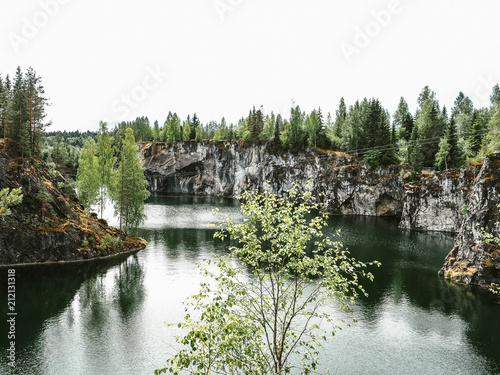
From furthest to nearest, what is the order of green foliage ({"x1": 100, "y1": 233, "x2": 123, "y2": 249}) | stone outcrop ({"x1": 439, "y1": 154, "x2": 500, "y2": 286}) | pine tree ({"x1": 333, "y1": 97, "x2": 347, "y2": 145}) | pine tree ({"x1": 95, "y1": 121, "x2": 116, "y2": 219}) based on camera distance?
pine tree ({"x1": 333, "y1": 97, "x2": 347, "y2": 145}) → pine tree ({"x1": 95, "y1": 121, "x2": 116, "y2": 219}) → green foliage ({"x1": 100, "y1": 233, "x2": 123, "y2": 249}) → stone outcrop ({"x1": 439, "y1": 154, "x2": 500, "y2": 286})

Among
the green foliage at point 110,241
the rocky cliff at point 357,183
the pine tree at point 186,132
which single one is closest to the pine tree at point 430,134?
the rocky cliff at point 357,183

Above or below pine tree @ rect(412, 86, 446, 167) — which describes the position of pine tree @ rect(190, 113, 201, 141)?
above

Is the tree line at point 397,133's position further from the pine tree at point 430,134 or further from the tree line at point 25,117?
the tree line at point 25,117

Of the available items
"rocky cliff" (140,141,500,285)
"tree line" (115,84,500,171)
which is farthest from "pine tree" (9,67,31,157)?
"tree line" (115,84,500,171)

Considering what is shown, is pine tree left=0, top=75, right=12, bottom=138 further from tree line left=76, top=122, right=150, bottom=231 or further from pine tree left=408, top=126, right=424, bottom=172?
pine tree left=408, top=126, right=424, bottom=172

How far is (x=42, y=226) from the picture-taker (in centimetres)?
3281

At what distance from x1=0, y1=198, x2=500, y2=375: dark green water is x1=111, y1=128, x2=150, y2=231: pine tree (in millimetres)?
5628

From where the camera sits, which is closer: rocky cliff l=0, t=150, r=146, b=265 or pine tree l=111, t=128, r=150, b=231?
rocky cliff l=0, t=150, r=146, b=265

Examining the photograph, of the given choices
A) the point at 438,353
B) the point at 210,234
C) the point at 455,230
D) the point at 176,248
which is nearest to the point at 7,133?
the point at 176,248

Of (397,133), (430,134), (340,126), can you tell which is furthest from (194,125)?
(430,134)

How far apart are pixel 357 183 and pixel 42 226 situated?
216 ft

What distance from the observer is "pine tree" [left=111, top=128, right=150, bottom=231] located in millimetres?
38281

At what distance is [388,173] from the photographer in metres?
72.6

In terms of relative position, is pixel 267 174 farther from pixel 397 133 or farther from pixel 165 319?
pixel 165 319
